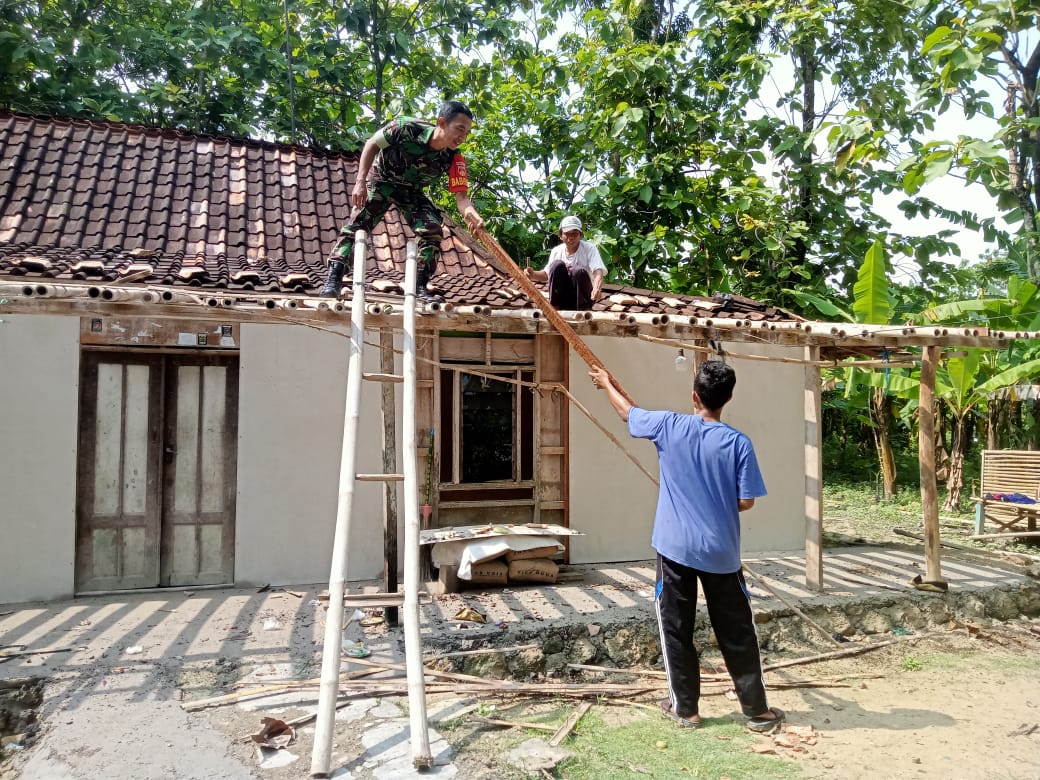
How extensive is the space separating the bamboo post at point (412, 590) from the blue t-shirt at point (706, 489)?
4.20 feet

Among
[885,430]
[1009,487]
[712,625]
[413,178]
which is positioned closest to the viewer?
[712,625]

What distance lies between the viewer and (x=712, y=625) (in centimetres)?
365

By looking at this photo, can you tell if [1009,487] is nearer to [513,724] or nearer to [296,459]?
[513,724]

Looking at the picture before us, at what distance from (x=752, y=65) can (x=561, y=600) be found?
8152 mm

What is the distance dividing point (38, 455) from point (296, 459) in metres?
2.05

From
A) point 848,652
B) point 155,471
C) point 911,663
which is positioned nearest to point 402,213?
point 155,471

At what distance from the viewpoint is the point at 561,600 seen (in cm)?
578

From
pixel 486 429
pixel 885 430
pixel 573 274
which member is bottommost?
pixel 885 430

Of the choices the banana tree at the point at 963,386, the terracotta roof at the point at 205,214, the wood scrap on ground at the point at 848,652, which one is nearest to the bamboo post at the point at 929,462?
the wood scrap on ground at the point at 848,652

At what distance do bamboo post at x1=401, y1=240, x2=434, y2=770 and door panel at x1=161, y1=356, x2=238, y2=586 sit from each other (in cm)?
325

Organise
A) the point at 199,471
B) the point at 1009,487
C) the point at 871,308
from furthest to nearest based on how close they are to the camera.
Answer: the point at 1009,487 → the point at 871,308 → the point at 199,471

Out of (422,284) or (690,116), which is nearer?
(422,284)

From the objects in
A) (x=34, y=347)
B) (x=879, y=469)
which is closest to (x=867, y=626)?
(x=34, y=347)

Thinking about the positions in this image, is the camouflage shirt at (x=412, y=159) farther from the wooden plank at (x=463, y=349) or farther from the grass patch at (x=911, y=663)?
the grass patch at (x=911, y=663)
